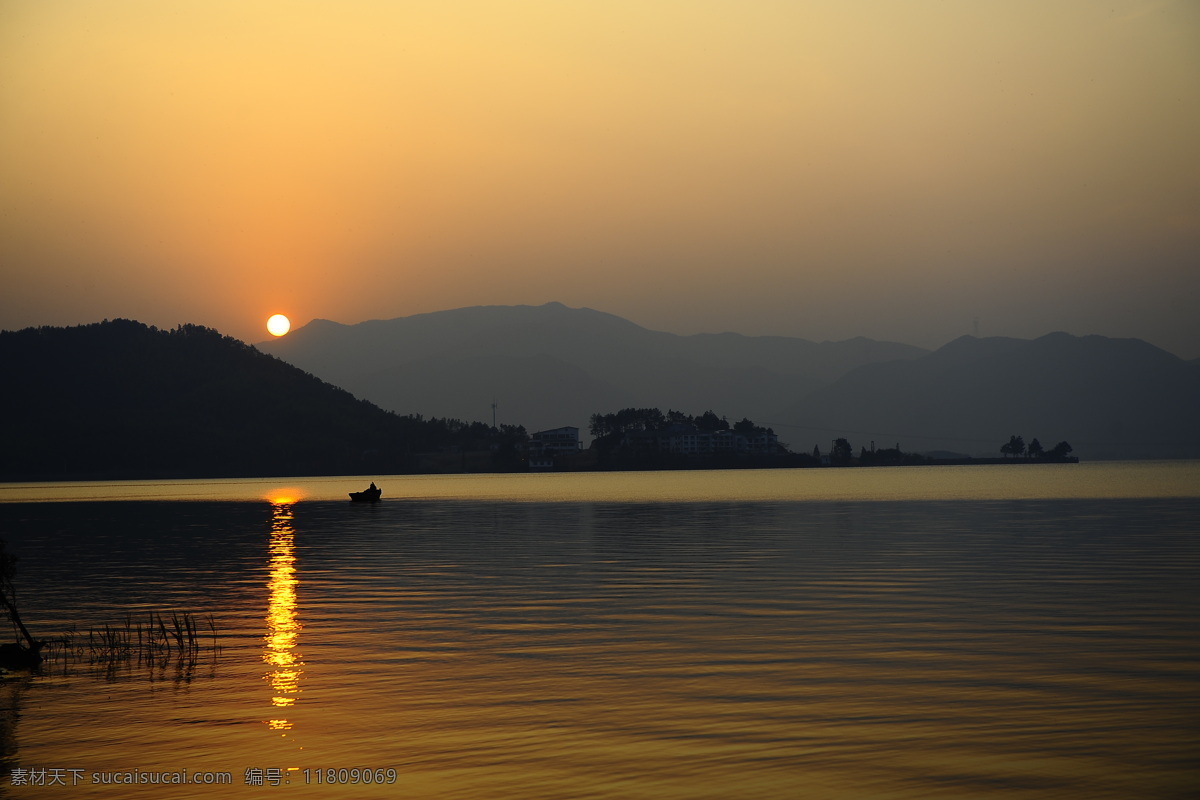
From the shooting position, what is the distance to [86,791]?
19359 millimetres

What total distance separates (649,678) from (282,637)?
45.0ft

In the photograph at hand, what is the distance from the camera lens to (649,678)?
27859 millimetres

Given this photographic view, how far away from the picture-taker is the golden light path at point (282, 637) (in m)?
26.4

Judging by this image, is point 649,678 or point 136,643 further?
point 136,643

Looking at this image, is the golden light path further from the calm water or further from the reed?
the reed

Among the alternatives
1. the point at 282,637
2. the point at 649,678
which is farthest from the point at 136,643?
the point at 649,678

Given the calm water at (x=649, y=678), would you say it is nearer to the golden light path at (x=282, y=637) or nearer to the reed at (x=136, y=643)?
the golden light path at (x=282, y=637)

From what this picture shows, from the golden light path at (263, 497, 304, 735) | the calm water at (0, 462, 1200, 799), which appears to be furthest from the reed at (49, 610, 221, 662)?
the golden light path at (263, 497, 304, 735)

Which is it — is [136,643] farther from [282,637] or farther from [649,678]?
[649,678]

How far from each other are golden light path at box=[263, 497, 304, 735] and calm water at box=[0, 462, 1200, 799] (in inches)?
6.4

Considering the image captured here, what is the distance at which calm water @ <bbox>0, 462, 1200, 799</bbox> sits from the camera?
1986 centimetres

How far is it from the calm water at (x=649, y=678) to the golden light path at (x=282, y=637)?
16 centimetres

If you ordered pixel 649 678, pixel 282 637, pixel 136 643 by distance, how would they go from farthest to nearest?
pixel 282 637, pixel 136 643, pixel 649 678

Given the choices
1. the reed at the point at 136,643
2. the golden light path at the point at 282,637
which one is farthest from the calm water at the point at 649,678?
the reed at the point at 136,643
